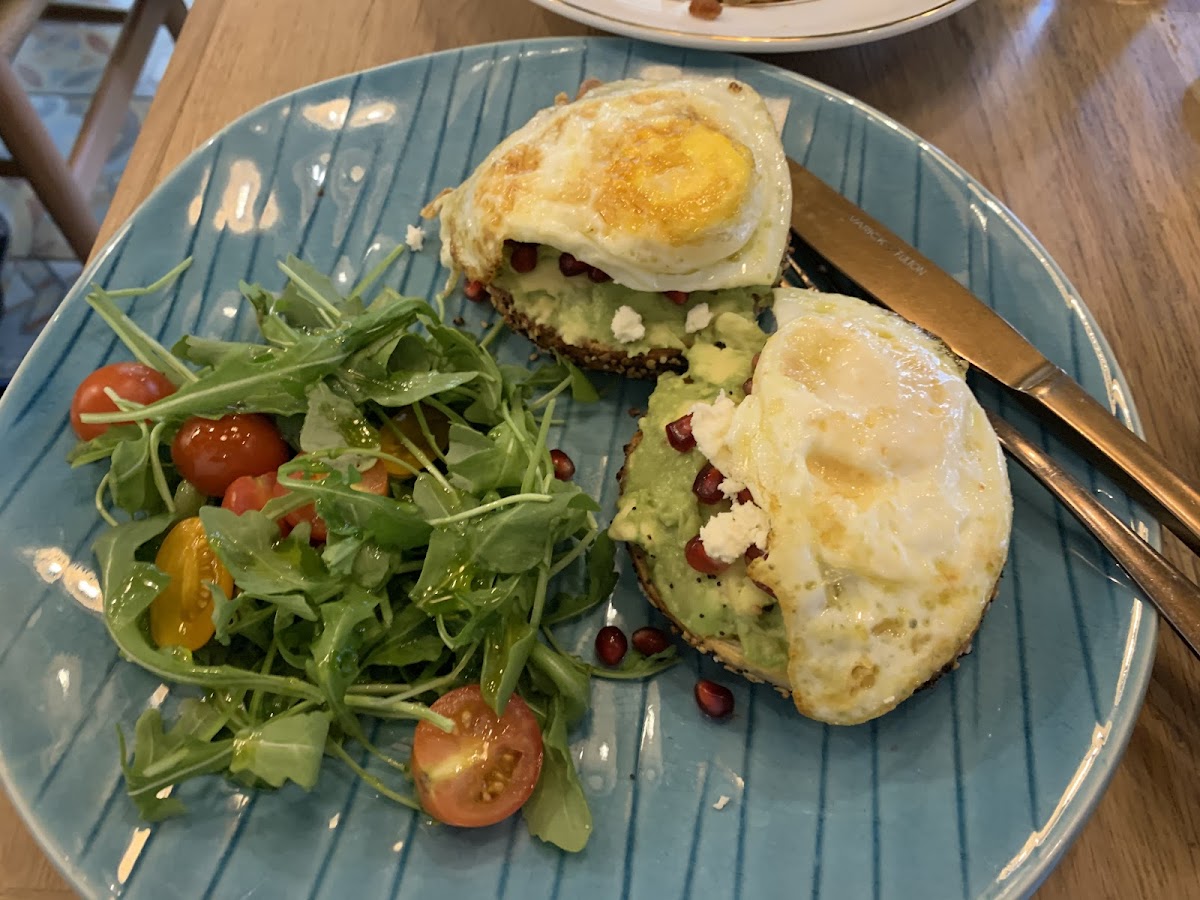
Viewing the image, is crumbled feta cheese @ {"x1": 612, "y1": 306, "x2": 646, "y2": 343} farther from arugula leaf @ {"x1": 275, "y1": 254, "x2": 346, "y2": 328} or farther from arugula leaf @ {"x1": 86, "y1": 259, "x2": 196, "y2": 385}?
arugula leaf @ {"x1": 86, "y1": 259, "x2": 196, "y2": 385}

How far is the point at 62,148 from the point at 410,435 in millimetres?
4916

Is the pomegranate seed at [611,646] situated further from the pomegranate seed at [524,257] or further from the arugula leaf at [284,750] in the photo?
the pomegranate seed at [524,257]

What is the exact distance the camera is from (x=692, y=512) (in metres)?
2.10

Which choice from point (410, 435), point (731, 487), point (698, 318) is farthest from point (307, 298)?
point (731, 487)

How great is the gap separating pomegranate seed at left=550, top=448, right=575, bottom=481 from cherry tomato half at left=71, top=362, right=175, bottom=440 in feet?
3.71

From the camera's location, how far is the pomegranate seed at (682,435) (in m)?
2.13

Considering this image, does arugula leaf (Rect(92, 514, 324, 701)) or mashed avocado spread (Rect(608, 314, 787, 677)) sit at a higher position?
mashed avocado spread (Rect(608, 314, 787, 677))

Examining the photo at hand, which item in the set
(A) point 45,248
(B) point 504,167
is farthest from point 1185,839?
(A) point 45,248

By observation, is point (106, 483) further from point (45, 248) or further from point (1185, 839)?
point (45, 248)

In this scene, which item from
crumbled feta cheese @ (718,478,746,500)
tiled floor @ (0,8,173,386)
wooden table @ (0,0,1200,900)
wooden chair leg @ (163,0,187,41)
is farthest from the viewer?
tiled floor @ (0,8,173,386)

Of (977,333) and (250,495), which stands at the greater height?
(977,333)

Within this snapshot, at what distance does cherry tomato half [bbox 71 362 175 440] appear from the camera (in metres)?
2.26

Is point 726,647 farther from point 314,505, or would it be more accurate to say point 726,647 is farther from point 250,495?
point 250,495

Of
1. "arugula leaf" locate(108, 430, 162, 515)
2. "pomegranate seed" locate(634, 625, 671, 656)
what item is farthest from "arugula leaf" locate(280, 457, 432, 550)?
"pomegranate seed" locate(634, 625, 671, 656)
